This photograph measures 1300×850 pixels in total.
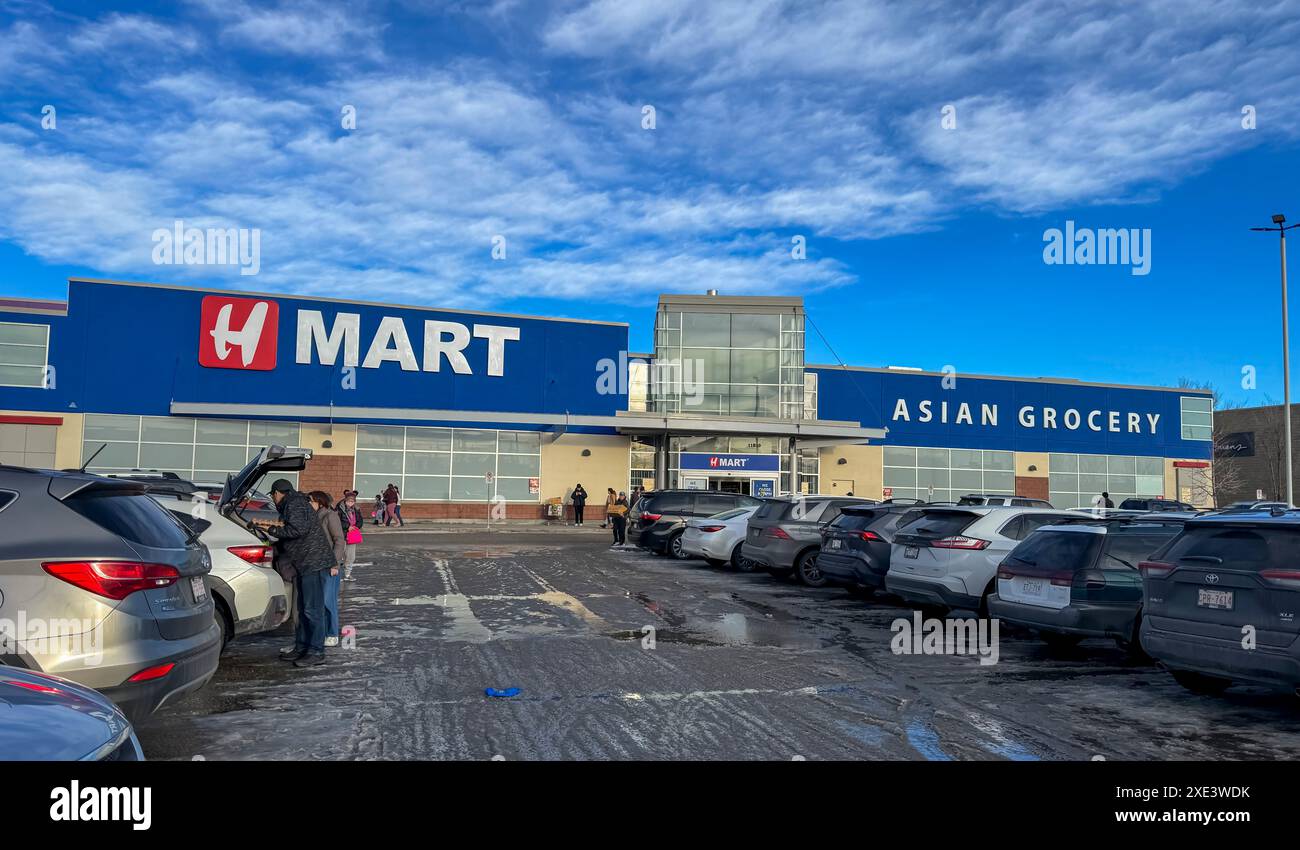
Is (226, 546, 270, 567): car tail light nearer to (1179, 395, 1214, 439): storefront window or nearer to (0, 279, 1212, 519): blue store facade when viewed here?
(0, 279, 1212, 519): blue store facade

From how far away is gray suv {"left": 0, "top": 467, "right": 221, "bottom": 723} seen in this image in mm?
4797

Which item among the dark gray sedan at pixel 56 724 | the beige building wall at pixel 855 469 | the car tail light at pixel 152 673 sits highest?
the beige building wall at pixel 855 469

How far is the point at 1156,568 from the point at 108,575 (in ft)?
23.5

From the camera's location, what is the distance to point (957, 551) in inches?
A: 439

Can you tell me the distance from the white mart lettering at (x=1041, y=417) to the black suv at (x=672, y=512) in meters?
25.9

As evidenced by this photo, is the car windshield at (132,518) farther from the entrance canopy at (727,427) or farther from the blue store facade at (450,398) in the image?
the blue store facade at (450,398)

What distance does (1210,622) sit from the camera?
22.0ft

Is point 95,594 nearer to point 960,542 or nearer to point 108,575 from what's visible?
point 108,575

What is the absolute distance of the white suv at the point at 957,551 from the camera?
11.0m

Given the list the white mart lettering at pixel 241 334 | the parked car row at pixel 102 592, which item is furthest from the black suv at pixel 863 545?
the white mart lettering at pixel 241 334

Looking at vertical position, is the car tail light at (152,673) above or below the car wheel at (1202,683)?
above

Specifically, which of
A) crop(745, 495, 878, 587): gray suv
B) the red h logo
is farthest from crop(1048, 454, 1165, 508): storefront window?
the red h logo

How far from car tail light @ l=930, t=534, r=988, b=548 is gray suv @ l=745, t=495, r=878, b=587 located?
13.5ft

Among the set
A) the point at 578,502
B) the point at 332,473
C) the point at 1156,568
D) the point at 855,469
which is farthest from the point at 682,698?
the point at 855,469
